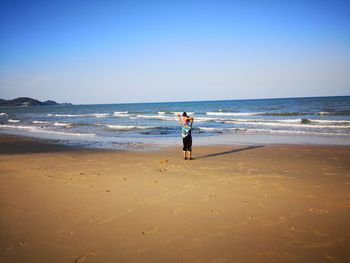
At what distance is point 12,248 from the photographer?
3.74 meters

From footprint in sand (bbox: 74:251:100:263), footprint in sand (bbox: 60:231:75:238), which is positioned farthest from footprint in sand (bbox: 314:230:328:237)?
footprint in sand (bbox: 60:231:75:238)

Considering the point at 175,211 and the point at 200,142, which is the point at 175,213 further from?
the point at 200,142

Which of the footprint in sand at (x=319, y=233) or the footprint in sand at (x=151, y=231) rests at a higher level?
the footprint in sand at (x=151, y=231)

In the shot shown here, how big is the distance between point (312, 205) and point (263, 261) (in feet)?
8.13

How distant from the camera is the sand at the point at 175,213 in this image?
3688mm

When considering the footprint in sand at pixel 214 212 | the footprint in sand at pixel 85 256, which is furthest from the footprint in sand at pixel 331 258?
the footprint in sand at pixel 85 256

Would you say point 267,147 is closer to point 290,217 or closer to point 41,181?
point 290,217

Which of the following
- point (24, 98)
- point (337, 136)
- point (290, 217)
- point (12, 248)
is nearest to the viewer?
point (12, 248)

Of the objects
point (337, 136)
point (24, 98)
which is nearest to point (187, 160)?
point (337, 136)

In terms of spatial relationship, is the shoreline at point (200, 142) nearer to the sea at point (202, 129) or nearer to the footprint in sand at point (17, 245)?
the sea at point (202, 129)

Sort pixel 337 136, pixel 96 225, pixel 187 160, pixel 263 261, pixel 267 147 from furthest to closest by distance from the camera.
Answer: pixel 337 136, pixel 267 147, pixel 187 160, pixel 96 225, pixel 263 261

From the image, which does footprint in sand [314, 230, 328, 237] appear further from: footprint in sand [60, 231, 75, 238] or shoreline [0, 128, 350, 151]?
shoreline [0, 128, 350, 151]

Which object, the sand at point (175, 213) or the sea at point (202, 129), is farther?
the sea at point (202, 129)

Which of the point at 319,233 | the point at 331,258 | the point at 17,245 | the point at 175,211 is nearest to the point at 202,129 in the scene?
the point at 175,211
